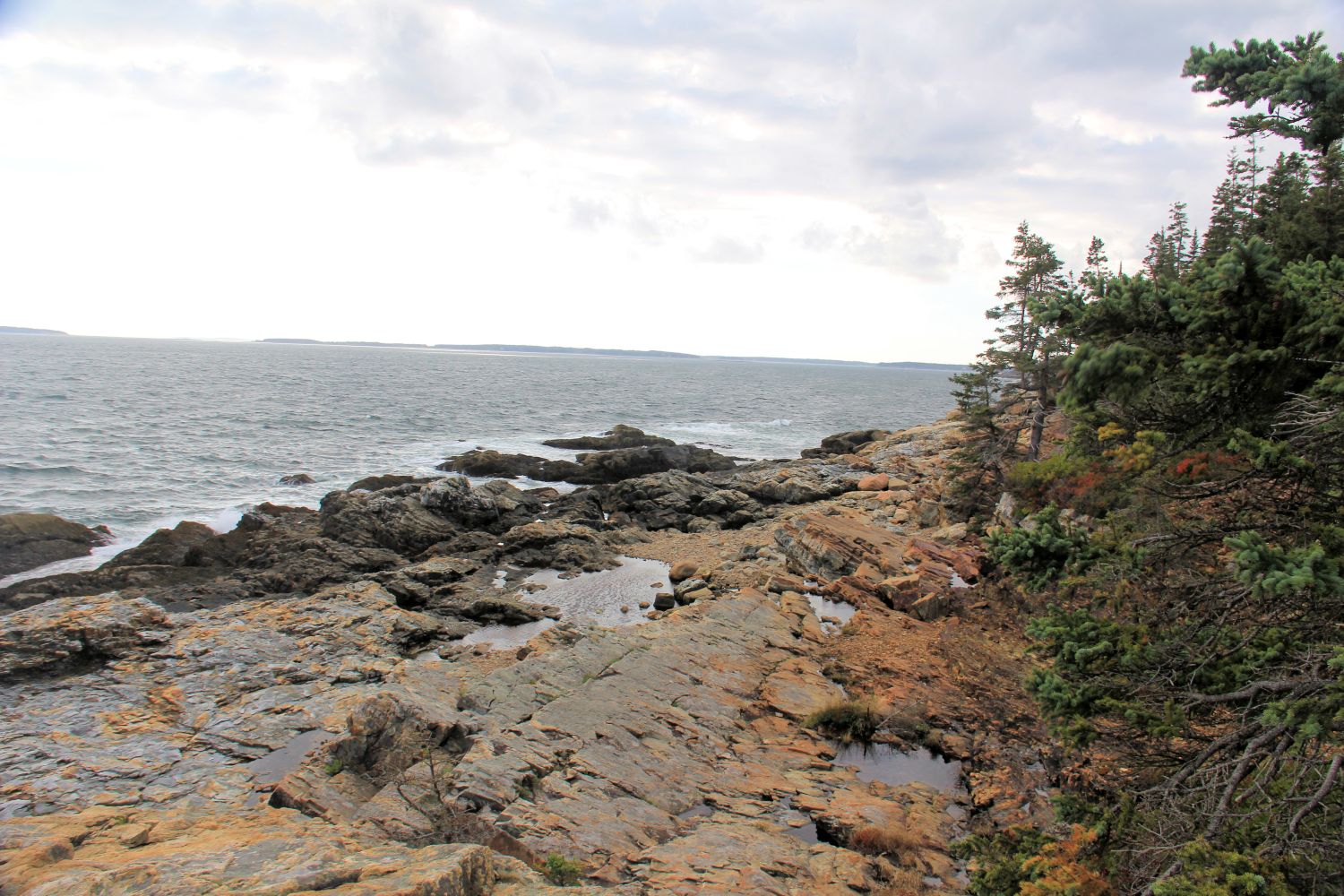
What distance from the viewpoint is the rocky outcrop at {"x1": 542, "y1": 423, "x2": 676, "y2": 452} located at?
179ft

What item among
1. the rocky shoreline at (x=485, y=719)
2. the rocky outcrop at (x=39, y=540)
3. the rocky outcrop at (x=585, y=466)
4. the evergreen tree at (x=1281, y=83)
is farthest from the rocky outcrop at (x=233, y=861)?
the rocky outcrop at (x=585, y=466)

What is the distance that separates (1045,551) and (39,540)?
106 ft

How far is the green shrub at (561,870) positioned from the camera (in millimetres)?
8852

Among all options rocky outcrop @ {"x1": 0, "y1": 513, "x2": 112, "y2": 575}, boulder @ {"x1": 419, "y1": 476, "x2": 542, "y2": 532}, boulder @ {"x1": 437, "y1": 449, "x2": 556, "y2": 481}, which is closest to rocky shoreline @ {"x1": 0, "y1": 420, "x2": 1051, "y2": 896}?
boulder @ {"x1": 419, "y1": 476, "x2": 542, "y2": 532}

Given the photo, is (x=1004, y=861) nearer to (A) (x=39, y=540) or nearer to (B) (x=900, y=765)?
(B) (x=900, y=765)

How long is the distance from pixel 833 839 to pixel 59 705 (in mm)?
15513

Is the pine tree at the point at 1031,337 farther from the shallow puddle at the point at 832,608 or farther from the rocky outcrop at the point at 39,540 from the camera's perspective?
the rocky outcrop at the point at 39,540

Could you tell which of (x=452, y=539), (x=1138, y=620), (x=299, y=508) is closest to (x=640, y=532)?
(x=452, y=539)

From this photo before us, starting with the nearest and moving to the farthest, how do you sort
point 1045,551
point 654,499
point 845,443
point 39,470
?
point 1045,551
point 654,499
point 39,470
point 845,443

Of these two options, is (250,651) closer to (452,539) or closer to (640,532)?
(452,539)

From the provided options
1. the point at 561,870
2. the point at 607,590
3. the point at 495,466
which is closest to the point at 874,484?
the point at 607,590

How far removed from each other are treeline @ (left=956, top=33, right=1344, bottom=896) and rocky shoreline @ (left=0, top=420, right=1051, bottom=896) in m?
4.93

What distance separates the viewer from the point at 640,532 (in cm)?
3081

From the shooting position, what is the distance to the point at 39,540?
24.9 m
